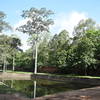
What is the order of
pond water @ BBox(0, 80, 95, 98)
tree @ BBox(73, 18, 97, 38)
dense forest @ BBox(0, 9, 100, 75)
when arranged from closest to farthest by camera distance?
pond water @ BBox(0, 80, 95, 98) → dense forest @ BBox(0, 9, 100, 75) → tree @ BBox(73, 18, 97, 38)

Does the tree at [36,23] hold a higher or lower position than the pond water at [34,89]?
higher

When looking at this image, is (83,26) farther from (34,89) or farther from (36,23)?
(34,89)

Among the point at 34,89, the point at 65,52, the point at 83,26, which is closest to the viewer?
the point at 34,89

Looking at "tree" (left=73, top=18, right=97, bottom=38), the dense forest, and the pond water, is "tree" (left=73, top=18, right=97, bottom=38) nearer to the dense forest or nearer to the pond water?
the dense forest

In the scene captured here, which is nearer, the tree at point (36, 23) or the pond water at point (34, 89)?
the pond water at point (34, 89)

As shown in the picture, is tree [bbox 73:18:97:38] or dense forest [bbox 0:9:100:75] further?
tree [bbox 73:18:97:38]

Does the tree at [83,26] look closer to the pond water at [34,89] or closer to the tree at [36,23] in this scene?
the tree at [36,23]

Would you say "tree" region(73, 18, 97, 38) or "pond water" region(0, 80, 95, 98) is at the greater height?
"tree" region(73, 18, 97, 38)

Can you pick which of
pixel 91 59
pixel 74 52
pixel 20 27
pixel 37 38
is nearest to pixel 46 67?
pixel 37 38

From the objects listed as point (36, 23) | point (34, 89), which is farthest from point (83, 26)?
point (34, 89)

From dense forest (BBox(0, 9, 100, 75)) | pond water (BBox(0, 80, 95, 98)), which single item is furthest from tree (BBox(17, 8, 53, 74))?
pond water (BBox(0, 80, 95, 98))

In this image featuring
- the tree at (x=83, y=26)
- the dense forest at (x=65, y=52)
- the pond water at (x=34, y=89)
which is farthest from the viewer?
the tree at (x=83, y=26)

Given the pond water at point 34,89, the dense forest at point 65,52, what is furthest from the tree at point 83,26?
the pond water at point 34,89

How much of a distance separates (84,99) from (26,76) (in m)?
35.7
